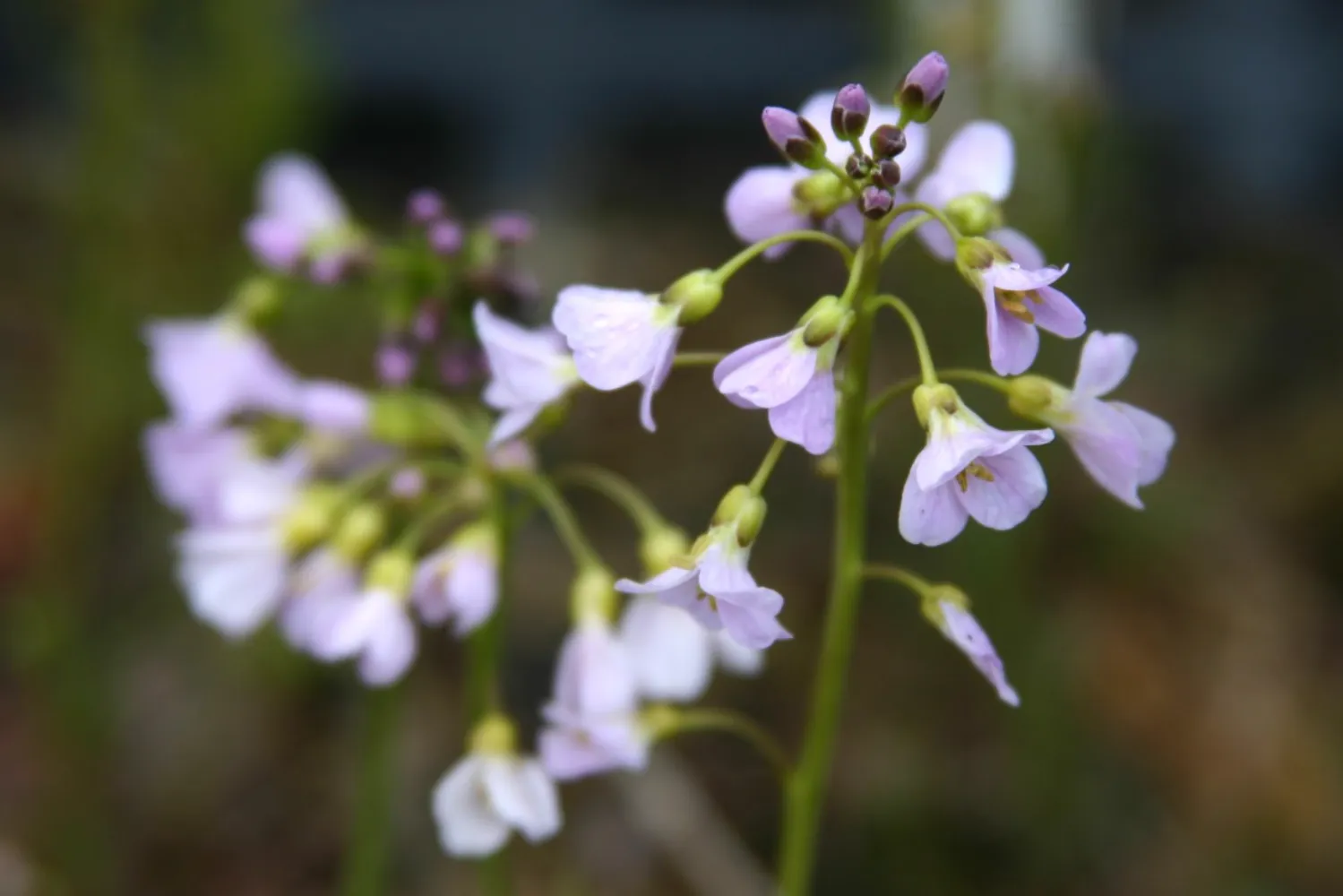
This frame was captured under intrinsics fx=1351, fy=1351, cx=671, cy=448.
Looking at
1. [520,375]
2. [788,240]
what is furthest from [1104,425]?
[520,375]

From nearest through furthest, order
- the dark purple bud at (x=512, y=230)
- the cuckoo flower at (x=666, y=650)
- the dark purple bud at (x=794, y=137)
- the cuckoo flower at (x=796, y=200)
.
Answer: the dark purple bud at (x=794, y=137) → the cuckoo flower at (x=796, y=200) → the cuckoo flower at (x=666, y=650) → the dark purple bud at (x=512, y=230)

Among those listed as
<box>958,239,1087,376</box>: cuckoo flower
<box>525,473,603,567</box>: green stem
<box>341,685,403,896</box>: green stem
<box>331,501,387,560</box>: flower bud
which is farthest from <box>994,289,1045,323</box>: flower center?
<box>341,685,403,896</box>: green stem

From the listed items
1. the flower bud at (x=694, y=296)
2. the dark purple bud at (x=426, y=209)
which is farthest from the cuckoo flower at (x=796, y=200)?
the dark purple bud at (x=426, y=209)

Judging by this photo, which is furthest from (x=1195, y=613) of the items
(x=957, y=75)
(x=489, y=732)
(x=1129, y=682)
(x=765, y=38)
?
(x=765, y=38)

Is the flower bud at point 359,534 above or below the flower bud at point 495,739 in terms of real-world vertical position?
above

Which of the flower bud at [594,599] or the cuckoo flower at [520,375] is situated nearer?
the cuckoo flower at [520,375]

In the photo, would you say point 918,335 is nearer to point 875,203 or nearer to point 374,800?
point 875,203

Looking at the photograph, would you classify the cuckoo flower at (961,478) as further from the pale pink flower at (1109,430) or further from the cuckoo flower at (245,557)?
the cuckoo flower at (245,557)

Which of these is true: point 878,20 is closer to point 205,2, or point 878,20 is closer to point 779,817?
point 205,2
